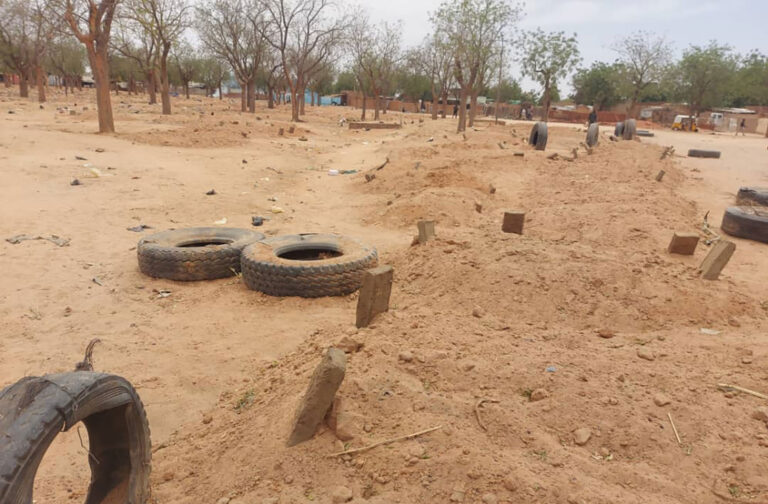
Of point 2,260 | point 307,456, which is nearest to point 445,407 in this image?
point 307,456

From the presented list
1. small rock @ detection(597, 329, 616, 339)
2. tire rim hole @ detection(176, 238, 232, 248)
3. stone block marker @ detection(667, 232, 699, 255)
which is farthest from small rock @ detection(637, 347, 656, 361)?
Result: tire rim hole @ detection(176, 238, 232, 248)

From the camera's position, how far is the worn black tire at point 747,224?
7.27 metres

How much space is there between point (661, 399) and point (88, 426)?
279 centimetres

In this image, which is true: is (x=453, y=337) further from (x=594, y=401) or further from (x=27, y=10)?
(x=27, y=10)

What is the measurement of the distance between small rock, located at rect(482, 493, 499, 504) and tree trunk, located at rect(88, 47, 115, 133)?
18031 mm

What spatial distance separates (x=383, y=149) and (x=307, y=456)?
55.4 ft

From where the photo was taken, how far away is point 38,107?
2700 cm

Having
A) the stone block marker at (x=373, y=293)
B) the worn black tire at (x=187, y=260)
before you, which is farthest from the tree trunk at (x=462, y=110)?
the stone block marker at (x=373, y=293)

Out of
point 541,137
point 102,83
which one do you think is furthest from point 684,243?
point 102,83

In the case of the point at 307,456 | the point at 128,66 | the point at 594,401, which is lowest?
the point at 307,456

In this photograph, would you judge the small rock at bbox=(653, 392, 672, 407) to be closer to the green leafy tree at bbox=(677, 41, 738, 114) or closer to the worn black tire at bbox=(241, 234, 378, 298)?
the worn black tire at bbox=(241, 234, 378, 298)

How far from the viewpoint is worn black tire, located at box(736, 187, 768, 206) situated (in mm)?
9445

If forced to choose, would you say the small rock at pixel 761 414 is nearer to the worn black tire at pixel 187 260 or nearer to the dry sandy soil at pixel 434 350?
the dry sandy soil at pixel 434 350

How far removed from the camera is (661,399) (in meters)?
2.48
